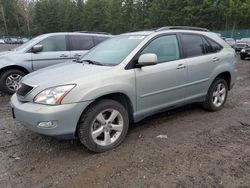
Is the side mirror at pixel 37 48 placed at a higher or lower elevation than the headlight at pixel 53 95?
higher

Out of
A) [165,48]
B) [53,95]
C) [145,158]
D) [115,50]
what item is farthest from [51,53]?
[145,158]

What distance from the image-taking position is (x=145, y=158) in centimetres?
391

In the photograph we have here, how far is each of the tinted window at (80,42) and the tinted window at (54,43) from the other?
27cm

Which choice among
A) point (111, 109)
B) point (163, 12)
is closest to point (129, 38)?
point (111, 109)

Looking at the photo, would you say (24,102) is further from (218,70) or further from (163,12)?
(163,12)

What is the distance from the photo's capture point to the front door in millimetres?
4461

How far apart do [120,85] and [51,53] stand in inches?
180

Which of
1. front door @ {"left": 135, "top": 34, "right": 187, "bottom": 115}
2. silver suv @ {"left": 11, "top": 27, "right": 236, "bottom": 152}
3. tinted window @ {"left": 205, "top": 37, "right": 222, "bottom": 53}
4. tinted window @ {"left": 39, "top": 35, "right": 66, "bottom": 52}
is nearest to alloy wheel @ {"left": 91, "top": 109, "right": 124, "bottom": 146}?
silver suv @ {"left": 11, "top": 27, "right": 236, "bottom": 152}

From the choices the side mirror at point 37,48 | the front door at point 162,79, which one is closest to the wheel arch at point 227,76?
the front door at point 162,79

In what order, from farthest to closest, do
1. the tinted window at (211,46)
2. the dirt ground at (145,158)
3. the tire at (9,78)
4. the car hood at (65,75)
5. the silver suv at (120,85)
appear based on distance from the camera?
the tire at (9,78) → the tinted window at (211,46) → the car hood at (65,75) → the silver suv at (120,85) → the dirt ground at (145,158)

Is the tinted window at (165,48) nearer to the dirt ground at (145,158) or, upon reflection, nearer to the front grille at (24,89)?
the dirt ground at (145,158)

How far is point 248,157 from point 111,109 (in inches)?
77.4

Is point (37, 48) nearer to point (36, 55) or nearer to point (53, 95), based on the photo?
point (36, 55)

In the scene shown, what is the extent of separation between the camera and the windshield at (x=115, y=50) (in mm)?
4501
